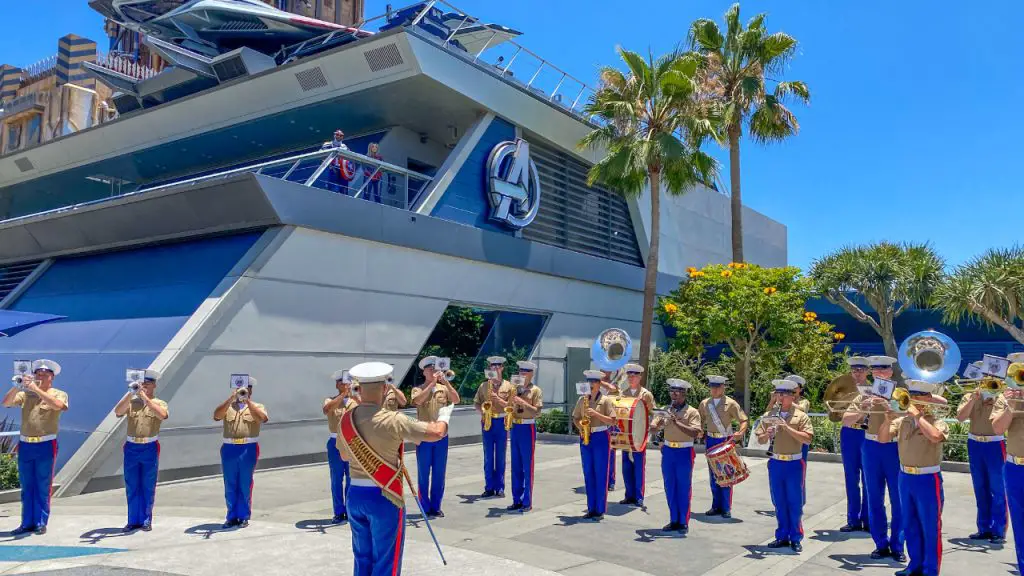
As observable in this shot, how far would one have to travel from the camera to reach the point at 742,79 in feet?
74.5

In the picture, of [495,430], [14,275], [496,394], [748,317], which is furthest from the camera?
[14,275]

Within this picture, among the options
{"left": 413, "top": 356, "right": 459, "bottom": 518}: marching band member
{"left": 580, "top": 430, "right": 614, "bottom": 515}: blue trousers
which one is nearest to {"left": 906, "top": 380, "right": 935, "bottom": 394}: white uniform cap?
{"left": 580, "top": 430, "right": 614, "bottom": 515}: blue trousers

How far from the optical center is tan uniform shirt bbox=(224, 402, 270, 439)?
9266 mm

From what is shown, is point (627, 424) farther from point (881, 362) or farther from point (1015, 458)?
point (1015, 458)

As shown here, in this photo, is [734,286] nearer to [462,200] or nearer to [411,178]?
[462,200]

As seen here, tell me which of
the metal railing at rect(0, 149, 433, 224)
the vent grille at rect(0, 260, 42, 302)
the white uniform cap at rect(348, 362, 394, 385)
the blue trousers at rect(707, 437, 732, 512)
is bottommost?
the blue trousers at rect(707, 437, 732, 512)

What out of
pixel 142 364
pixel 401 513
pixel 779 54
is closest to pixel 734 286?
pixel 779 54

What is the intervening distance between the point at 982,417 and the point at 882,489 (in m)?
1.76

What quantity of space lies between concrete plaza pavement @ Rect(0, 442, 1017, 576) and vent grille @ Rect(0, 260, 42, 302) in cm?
1200

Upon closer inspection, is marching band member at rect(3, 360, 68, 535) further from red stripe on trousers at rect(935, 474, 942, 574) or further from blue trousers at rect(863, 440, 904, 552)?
red stripe on trousers at rect(935, 474, 942, 574)

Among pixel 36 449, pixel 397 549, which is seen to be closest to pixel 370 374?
pixel 397 549

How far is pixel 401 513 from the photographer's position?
19.2 feet

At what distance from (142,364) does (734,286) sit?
14553 millimetres

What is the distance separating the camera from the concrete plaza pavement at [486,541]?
7547mm
